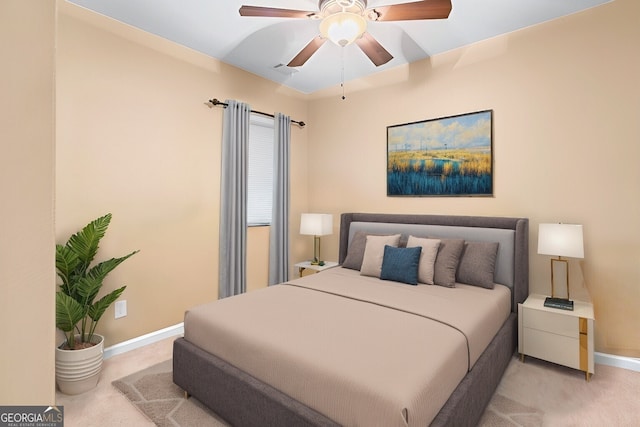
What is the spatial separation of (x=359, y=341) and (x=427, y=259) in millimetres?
1462

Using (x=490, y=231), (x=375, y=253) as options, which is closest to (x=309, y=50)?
(x=375, y=253)

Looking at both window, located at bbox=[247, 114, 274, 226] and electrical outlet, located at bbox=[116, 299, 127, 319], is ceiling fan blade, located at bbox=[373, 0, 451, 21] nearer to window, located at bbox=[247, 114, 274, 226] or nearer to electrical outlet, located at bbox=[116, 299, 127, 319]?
window, located at bbox=[247, 114, 274, 226]

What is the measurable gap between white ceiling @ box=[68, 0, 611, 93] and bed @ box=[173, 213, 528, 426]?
5.76ft

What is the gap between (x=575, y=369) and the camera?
8.04 ft

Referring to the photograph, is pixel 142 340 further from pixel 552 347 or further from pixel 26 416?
pixel 552 347

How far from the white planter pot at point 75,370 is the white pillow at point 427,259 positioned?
2595 millimetres

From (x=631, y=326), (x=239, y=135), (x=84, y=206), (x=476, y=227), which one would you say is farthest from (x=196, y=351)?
(x=631, y=326)

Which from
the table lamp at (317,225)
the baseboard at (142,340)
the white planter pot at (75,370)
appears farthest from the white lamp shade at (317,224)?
the white planter pot at (75,370)

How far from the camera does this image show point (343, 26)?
207 cm

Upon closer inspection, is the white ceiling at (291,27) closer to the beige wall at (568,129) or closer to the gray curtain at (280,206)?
the beige wall at (568,129)

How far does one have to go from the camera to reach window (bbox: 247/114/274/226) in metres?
3.94

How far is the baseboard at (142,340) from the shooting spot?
8.87 feet

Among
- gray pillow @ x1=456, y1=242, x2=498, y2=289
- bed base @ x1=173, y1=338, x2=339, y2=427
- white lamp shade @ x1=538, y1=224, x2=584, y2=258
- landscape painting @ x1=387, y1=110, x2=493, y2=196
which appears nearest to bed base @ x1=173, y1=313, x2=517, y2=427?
bed base @ x1=173, y1=338, x2=339, y2=427

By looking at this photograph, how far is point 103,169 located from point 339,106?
9.29ft
